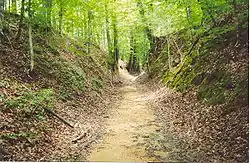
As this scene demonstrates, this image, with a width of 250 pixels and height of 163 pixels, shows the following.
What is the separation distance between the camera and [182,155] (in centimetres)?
620

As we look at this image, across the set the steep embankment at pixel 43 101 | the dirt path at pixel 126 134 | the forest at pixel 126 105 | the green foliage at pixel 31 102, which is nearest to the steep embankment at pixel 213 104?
the forest at pixel 126 105

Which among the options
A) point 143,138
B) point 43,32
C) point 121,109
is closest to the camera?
point 143,138

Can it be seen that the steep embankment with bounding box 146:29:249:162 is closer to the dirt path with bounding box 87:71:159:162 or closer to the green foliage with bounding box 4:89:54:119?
the dirt path with bounding box 87:71:159:162

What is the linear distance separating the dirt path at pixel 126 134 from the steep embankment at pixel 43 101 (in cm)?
A: 42

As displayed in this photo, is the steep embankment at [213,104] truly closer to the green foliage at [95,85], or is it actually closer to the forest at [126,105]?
the forest at [126,105]

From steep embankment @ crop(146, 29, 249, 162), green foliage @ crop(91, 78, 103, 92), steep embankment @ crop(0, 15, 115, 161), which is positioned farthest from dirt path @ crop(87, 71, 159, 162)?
green foliage @ crop(91, 78, 103, 92)

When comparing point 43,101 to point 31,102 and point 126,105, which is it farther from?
point 126,105

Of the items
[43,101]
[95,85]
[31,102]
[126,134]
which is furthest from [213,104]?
[95,85]

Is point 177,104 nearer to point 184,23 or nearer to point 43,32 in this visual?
point 184,23

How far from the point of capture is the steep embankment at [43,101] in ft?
21.9

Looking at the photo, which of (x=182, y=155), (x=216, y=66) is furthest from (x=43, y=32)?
(x=182, y=155)

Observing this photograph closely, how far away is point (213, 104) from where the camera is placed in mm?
8406

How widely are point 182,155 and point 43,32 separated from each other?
11228mm

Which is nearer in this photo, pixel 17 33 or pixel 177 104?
pixel 177 104
